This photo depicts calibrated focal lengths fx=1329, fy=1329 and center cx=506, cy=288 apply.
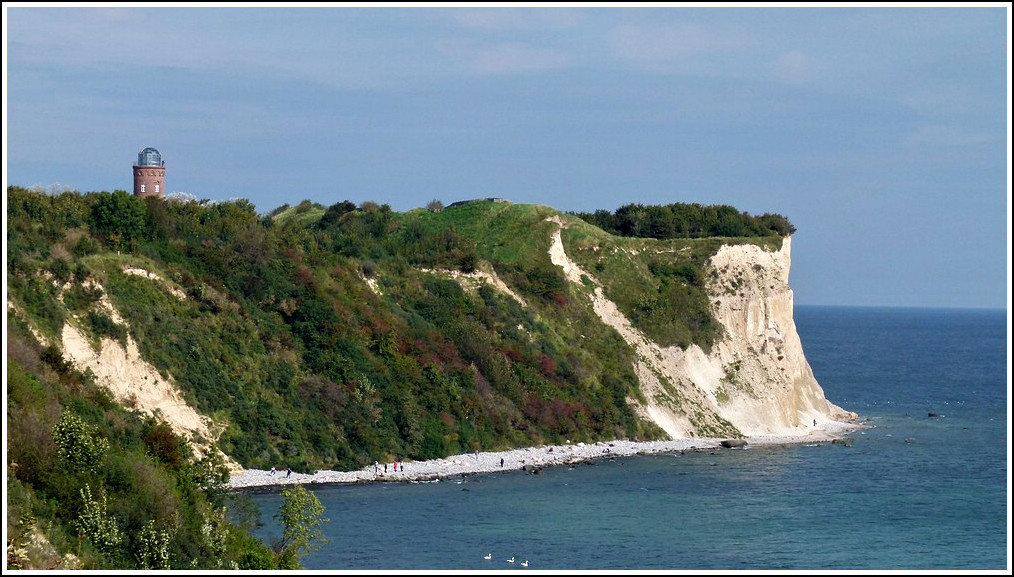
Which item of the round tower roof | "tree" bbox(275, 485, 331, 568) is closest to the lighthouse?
the round tower roof

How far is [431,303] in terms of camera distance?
280 ft

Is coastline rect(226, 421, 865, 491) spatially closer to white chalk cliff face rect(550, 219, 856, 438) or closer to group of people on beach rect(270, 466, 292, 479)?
group of people on beach rect(270, 466, 292, 479)

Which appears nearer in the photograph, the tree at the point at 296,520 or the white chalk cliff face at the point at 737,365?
the tree at the point at 296,520

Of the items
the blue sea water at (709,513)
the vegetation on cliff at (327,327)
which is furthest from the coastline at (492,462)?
the blue sea water at (709,513)

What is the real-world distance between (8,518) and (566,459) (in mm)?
46287

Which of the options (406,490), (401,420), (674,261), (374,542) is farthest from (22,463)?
(674,261)

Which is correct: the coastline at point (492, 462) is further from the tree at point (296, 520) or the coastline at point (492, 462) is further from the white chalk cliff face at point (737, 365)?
the tree at point (296, 520)

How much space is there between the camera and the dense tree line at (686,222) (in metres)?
109

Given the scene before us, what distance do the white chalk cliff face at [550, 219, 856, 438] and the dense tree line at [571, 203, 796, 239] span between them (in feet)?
12.3

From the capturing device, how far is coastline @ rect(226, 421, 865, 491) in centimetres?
6288

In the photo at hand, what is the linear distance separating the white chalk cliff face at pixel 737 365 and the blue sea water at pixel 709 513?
5.72m

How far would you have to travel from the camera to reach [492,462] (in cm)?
7144

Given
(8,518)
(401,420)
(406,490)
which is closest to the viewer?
(8,518)

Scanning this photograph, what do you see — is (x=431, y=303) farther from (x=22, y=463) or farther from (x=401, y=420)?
(x=22, y=463)
